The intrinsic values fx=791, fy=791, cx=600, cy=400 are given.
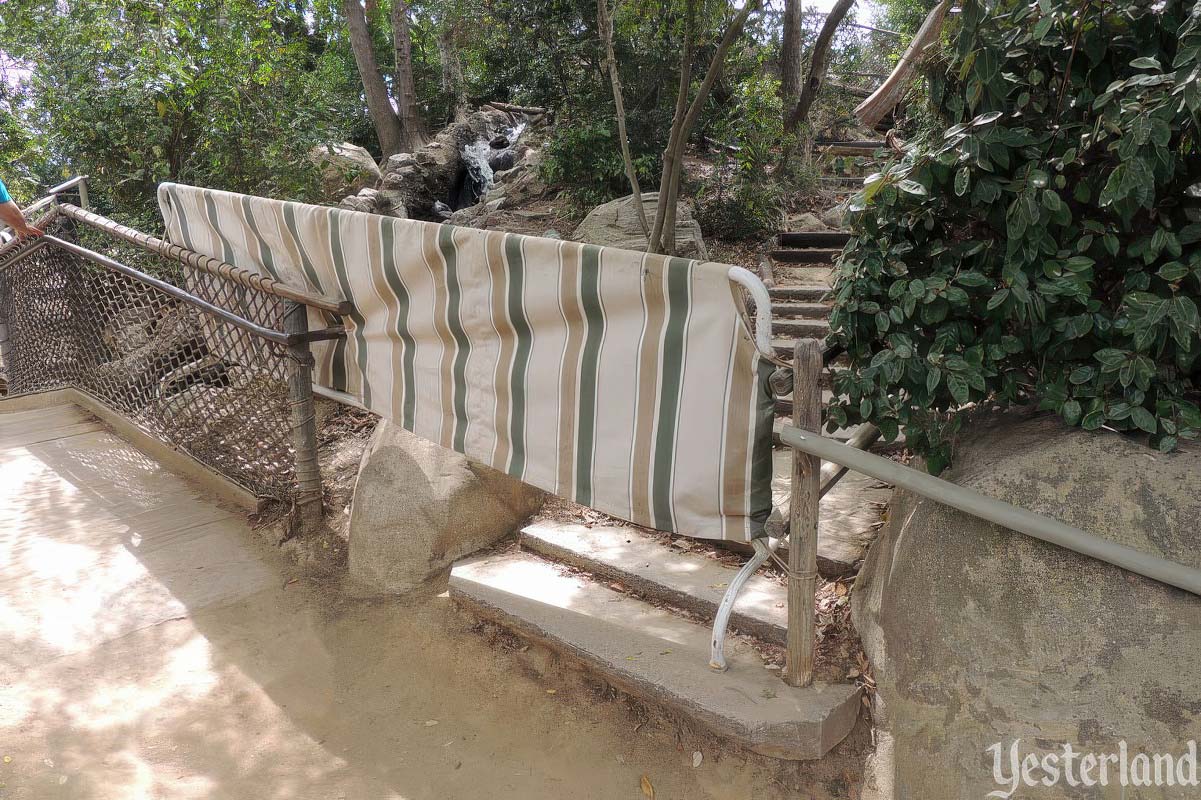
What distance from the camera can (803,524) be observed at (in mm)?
2393

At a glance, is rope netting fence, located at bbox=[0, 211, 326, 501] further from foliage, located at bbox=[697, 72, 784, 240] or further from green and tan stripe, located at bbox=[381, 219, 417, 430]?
foliage, located at bbox=[697, 72, 784, 240]

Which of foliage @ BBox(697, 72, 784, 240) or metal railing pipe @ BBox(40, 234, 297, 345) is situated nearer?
metal railing pipe @ BBox(40, 234, 297, 345)

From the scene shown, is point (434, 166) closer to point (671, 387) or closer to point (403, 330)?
point (403, 330)

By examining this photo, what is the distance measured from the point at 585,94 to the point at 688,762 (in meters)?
7.29

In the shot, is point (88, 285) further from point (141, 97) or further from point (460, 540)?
point (460, 540)

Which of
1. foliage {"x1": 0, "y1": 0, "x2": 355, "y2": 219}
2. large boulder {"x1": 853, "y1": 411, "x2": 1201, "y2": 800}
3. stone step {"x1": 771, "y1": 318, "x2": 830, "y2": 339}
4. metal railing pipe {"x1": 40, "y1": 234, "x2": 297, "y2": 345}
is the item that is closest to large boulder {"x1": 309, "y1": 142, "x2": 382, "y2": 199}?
foliage {"x1": 0, "y1": 0, "x2": 355, "y2": 219}

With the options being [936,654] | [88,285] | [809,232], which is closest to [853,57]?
[809,232]

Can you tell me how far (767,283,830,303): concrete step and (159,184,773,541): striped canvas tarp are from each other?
4.16 m

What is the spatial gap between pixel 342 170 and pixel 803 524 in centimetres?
716

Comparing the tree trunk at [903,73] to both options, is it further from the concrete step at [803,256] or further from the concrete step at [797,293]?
the concrete step at [803,256]

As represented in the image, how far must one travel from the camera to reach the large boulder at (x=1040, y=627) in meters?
1.95

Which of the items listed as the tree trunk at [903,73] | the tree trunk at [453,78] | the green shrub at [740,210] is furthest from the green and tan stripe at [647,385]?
the tree trunk at [453,78]

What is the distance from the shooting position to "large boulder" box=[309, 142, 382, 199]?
25.9 ft

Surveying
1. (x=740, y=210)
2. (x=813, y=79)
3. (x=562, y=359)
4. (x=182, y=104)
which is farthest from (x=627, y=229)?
(x=562, y=359)
